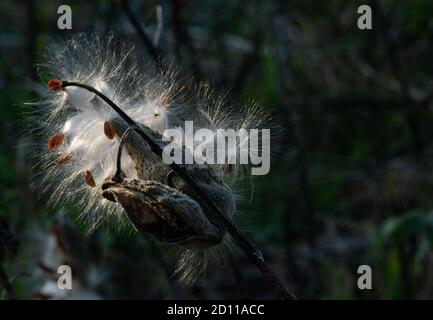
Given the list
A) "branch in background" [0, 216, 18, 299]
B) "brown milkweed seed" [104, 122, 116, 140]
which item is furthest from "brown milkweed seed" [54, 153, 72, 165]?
"branch in background" [0, 216, 18, 299]

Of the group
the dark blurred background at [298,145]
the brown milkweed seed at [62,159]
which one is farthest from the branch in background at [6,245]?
the brown milkweed seed at [62,159]

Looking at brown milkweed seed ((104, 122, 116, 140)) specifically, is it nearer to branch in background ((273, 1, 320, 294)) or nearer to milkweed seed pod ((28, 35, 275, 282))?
milkweed seed pod ((28, 35, 275, 282))

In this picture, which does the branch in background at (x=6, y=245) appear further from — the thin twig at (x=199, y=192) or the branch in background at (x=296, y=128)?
the branch in background at (x=296, y=128)

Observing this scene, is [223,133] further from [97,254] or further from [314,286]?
[314,286]
